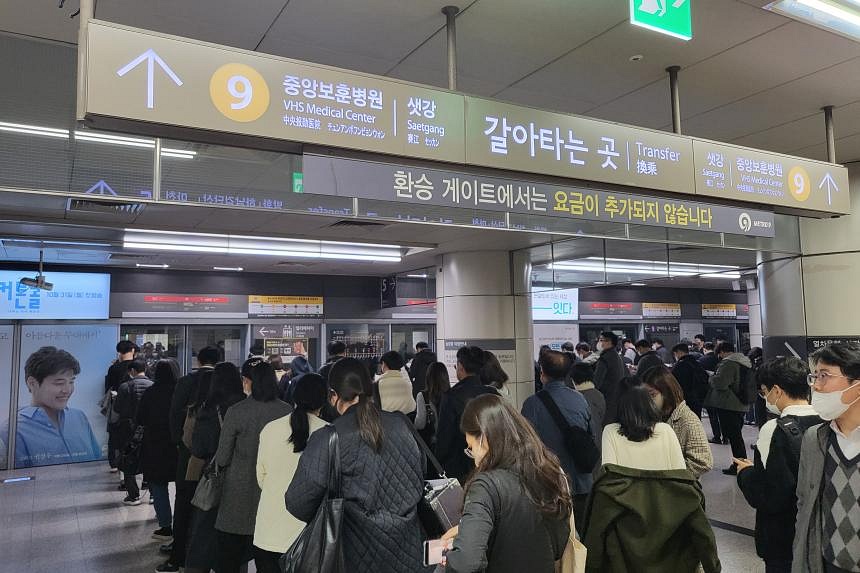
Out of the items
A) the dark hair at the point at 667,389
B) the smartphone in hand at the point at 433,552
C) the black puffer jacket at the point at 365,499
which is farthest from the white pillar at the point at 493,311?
the smartphone in hand at the point at 433,552

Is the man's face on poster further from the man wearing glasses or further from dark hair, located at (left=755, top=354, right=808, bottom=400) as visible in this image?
the man wearing glasses

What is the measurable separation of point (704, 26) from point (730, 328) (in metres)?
15.4

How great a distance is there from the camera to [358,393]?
256cm

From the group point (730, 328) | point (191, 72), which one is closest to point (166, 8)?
point (191, 72)

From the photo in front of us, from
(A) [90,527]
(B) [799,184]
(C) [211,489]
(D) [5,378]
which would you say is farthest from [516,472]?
(D) [5,378]

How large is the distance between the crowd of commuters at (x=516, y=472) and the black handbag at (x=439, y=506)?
0.03 m

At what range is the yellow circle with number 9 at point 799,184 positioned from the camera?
3.84 meters

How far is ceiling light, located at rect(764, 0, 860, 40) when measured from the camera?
2760 mm

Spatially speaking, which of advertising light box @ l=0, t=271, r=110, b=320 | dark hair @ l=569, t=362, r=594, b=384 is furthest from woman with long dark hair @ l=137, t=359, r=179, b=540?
advertising light box @ l=0, t=271, r=110, b=320

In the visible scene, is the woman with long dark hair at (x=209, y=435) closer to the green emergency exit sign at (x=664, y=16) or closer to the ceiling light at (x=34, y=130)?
the ceiling light at (x=34, y=130)

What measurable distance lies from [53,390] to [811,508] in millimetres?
9306

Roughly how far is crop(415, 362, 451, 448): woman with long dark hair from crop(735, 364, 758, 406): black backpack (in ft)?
14.8

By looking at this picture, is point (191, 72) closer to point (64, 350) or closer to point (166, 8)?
point (166, 8)

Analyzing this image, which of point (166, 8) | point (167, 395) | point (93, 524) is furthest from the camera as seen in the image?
point (93, 524)
